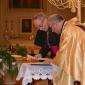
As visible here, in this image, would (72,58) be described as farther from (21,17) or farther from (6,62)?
(21,17)

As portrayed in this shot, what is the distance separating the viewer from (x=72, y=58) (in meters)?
3.43

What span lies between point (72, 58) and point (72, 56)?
0.02 metres

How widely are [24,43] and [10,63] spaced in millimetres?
8022

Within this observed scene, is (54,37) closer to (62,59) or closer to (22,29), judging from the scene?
(62,59)

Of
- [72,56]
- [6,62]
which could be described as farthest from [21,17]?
[6,62]

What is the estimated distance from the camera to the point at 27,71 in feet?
13.9

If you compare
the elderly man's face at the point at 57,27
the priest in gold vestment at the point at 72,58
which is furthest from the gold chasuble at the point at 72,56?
the elderly man's face at the point at 57,27

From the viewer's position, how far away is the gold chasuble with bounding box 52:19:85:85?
3.39 meters

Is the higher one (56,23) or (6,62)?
(56,23)

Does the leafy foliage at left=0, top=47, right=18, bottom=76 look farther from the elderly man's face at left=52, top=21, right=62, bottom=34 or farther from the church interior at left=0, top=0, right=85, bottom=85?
the church interior at left=0, top=0, right=85, bottom=85

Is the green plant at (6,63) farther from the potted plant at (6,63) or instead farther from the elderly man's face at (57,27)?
the elderly man's face at (57,27)

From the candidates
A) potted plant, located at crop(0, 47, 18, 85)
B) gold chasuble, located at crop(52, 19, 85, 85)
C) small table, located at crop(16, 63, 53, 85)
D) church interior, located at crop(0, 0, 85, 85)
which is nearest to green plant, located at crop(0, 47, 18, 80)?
potted plant, located at crop(0, 47, 18, 85)

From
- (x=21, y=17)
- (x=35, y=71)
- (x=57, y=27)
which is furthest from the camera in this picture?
(x=21, y=17)

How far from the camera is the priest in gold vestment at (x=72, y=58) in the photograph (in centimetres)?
339
